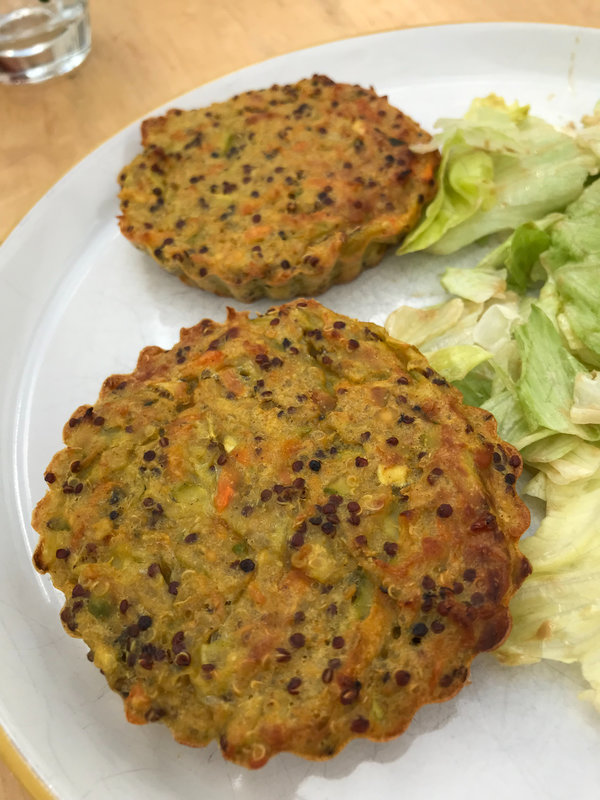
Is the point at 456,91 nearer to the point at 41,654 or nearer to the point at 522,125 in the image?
the point at 522,125

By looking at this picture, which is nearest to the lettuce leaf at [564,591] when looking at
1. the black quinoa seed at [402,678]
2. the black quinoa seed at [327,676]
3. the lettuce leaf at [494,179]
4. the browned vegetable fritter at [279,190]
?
the black quinoa seed at [402,678]

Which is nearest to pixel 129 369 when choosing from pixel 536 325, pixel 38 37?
pixel 536 325

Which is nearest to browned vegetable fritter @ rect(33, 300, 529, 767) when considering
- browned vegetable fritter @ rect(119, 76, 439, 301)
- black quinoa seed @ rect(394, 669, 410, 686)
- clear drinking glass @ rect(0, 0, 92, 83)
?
black quinoa seed @ rect(394, 669, 410, 686)

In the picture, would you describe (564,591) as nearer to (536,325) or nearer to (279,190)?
(536,325)

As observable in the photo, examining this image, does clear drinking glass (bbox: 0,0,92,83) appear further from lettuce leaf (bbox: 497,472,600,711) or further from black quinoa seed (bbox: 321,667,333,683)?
black quinoa seed (bbox: 321,667,333,683)

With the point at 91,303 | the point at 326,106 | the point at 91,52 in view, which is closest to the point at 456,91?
the point at 326,106
